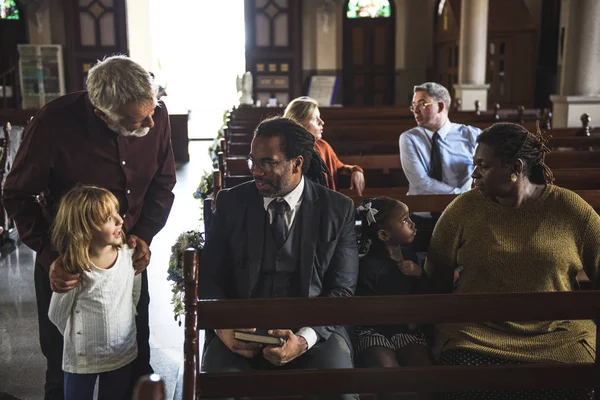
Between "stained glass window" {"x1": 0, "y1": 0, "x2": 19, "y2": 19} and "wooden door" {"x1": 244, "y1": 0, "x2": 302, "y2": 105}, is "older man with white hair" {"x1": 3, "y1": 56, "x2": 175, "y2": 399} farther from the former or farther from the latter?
"stained glass window" {"x1": 0, "y1": 0, "x2": 19, "y2": 19}

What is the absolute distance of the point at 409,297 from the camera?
177 cm

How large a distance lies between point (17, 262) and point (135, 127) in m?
3.44

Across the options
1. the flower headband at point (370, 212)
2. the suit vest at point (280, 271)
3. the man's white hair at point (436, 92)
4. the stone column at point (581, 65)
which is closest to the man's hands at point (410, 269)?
the flower headband at point (370, 212)

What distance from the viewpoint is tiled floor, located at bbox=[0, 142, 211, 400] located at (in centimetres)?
330

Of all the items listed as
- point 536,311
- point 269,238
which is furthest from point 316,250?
point 536,311

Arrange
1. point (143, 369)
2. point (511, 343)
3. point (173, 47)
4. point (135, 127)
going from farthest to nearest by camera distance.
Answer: point (173, 47) < point (143, 369) < point (135, 127) < point (511, 343)

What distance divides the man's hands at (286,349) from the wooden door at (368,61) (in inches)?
522

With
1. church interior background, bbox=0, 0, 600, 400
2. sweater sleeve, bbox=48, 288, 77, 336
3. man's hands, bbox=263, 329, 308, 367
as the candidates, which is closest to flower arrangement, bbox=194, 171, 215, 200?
sweater sleeve, bbox=48, 288, 77, 336

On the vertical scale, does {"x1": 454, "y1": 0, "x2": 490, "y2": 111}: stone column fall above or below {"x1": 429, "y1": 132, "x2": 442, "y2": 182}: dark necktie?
above

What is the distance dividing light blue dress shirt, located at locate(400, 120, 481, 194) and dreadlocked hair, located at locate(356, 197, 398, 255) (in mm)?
1371

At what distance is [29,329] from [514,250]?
289cm

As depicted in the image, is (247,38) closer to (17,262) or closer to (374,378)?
(17,262)

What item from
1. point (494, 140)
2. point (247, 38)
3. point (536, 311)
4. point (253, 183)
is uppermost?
point (247, 38)

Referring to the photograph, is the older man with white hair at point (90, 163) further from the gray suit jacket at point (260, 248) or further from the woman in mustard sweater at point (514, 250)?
the woman in mustard sweater at point (514, 250)
